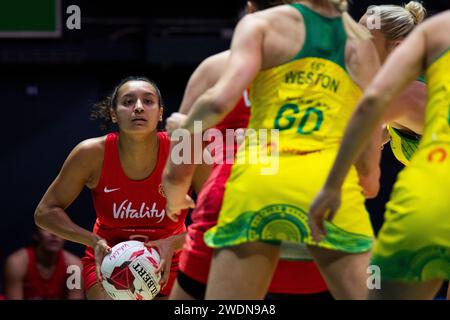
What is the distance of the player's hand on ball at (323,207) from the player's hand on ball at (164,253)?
151 cm

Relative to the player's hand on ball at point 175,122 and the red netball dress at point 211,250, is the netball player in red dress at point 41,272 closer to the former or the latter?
the red netball dress at point 211,250

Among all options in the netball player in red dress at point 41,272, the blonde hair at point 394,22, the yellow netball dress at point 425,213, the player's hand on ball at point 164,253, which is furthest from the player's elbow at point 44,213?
the netball player in red dress at point 41,272

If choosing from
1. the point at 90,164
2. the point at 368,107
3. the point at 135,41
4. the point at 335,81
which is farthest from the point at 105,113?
the point at 135,41

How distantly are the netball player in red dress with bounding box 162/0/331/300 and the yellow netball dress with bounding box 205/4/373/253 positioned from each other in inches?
4.2

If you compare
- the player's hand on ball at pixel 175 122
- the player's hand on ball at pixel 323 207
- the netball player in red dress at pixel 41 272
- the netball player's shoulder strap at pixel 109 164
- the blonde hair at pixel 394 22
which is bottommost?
the netball player in red dress at pixel 41 272

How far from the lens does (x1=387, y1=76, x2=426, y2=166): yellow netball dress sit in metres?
4.18

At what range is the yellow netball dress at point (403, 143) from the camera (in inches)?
164

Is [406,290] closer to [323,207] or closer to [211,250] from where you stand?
[323,207]

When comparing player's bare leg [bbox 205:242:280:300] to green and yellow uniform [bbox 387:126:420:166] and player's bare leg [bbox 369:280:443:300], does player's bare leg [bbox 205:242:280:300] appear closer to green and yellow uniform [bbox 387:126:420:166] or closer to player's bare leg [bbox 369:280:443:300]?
player's bare leg [bbox 369:280:443:300]

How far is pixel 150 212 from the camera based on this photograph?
4461 millimetres

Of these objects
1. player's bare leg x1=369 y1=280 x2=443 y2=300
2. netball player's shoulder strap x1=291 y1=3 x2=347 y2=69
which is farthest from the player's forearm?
player's bare leg x1=369 y1=280 x2=443 y2=300

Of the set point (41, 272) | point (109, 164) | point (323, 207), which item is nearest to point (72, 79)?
point (41, 272)

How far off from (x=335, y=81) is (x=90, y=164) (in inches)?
70.3

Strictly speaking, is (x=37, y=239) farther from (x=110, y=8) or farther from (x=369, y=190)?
(x=369, y=190)
